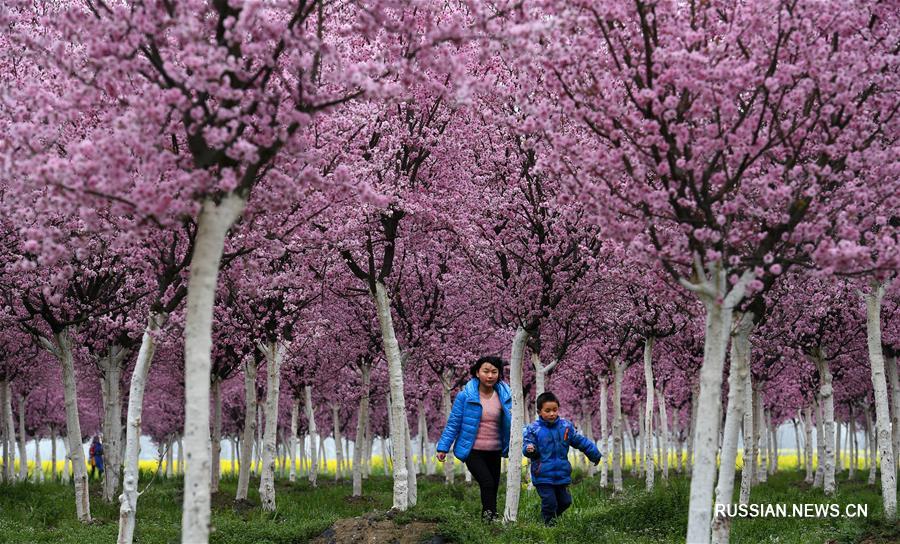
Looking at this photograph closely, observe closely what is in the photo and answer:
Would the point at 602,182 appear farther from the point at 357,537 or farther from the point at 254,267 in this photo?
the point at 357,537

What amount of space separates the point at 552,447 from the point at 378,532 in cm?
288

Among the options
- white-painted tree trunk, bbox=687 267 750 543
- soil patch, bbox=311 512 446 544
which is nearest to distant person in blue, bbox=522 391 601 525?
soil patch, bbox=311 512 446 544

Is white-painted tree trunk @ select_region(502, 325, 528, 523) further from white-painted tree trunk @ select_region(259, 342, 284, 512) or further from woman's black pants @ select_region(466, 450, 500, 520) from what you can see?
white-painted tree trunk @ select_region(259, 342, 284, 512)

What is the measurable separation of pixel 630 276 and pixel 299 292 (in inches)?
266

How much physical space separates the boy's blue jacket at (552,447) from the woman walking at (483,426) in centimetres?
46

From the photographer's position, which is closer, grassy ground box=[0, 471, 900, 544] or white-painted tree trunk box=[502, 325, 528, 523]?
grassy ground box=[0, 471, 900, 544]

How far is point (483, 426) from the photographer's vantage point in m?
12.1

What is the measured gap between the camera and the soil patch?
34.0 feet

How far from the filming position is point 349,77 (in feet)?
21.0

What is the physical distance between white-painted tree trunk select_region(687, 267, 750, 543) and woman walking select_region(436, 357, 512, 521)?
4.93 metres

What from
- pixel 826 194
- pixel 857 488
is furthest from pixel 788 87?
pixel 857 488

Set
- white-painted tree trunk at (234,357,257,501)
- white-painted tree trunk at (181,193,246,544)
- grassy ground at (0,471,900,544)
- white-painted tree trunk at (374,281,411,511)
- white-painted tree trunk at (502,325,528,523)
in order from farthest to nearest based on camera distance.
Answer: white-painted tree trunk at (234,357,257,501) < white-painted tree trunk at (502,325,528,523) < white-painted tree trunk at (374,281,411,511) < grassy ground at (0,471,900,544) < white-painted tree trunk at (181,193,246,544)

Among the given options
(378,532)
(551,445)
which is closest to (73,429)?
(378,532)

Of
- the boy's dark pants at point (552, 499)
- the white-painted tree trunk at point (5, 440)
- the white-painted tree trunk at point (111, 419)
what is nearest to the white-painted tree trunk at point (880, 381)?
the boy's dark pants at point (552, 499)
